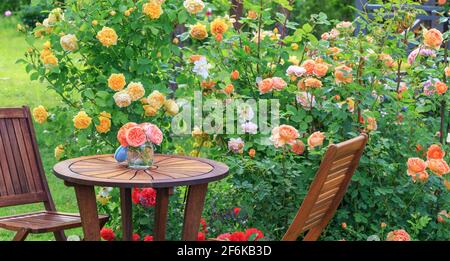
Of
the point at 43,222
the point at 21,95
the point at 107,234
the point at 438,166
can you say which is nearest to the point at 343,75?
the point at 438,166

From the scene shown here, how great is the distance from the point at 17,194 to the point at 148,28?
3.16 feet

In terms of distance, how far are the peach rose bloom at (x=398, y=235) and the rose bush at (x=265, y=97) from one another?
0.21 feet

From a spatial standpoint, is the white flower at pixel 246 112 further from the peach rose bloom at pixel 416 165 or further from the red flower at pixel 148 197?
the peach rose bloom at pixel 416 165

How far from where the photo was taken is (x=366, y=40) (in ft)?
13.4

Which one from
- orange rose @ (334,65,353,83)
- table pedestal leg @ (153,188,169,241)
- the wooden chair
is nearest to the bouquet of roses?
table pedestal leg @ (153,188,169,241)

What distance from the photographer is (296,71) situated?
12.9 feet

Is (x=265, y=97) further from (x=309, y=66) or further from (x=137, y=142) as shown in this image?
(x=137, y=142)

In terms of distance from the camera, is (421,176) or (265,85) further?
(265,85)

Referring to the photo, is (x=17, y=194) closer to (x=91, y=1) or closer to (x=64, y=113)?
(x=64, y=113)

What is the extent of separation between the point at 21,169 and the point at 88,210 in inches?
29.8

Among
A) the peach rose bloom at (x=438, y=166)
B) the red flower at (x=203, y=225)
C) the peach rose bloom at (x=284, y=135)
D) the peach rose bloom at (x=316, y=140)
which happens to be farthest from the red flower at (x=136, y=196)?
the peach rose bloom at (x=438, y=166)

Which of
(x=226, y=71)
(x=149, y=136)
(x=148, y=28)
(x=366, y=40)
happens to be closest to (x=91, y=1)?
(x=148, y=28)

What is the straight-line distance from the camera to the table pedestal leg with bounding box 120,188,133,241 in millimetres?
3855

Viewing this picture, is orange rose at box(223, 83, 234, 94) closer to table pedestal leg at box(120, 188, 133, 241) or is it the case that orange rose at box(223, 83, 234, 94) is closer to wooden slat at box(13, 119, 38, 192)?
table pedestal leg at box(120, 188, 133, 241)
